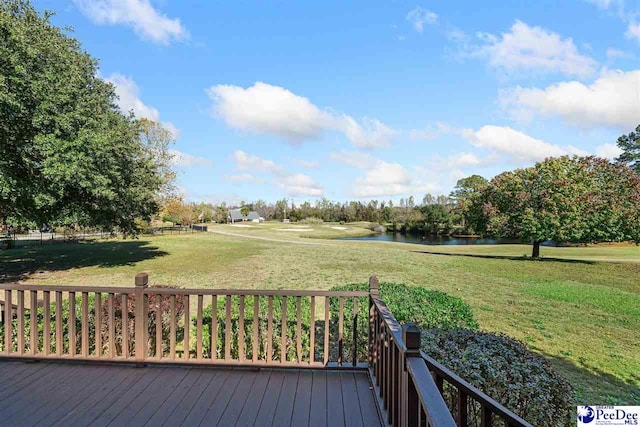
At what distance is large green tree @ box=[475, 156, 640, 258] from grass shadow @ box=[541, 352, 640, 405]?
10819 millimetres

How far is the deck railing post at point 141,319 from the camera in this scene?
2.97 meters

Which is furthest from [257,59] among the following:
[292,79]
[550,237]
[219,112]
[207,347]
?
[550,237]

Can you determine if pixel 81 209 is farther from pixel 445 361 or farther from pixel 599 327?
pixel 599 327

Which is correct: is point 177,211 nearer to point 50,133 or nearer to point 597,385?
point 50,133

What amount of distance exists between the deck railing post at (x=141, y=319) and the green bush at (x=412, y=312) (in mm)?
2236

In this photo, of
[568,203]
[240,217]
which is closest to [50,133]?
[568,203]

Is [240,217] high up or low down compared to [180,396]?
up

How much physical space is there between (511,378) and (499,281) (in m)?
8.38

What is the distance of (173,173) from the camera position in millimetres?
23453

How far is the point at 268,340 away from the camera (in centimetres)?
303

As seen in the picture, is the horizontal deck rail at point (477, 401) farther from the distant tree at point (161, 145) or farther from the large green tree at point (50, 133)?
Result: the distant tree at point (161, 145)

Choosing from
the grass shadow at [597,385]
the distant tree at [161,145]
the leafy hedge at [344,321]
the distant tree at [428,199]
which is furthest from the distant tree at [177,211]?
the distant tree at [428,199]

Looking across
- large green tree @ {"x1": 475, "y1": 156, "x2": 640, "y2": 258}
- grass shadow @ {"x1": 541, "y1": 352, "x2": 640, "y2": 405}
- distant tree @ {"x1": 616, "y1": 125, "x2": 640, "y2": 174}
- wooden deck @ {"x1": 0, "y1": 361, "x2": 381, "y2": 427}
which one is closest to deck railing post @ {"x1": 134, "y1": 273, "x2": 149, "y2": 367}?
wooden deck @ {"x1": 0, "y1": 361, "x2": 381, "y2": 427}

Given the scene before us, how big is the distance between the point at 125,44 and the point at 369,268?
11.0 metres
